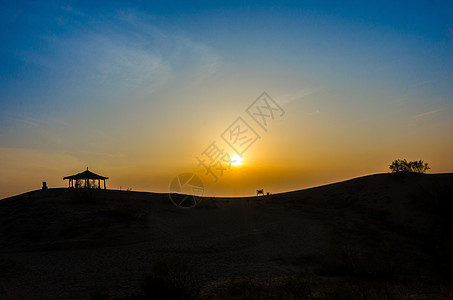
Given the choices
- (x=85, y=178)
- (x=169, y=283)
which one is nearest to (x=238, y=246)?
(x=169, y=283)

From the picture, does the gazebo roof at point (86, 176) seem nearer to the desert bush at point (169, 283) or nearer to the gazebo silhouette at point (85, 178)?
the gazebo silhouette at point (85, 178)

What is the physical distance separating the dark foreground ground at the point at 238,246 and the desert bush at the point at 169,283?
1.3 inches

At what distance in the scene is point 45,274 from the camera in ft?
45.3

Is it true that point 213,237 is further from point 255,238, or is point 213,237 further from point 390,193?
point 390,193

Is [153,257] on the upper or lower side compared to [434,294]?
upper

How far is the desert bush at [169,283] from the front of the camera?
998 centimetres

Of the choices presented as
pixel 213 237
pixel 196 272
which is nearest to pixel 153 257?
pixel 196 272

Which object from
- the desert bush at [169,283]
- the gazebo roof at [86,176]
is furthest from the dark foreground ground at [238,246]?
the gazebo roof at [86,176]

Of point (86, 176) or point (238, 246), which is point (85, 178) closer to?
point (86, 176)

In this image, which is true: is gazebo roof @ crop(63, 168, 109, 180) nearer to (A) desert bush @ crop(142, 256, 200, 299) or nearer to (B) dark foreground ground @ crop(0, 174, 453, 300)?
(B) dark foreground ground @ crop(0, 174, 453, 300)

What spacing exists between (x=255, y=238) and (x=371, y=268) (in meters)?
10.3

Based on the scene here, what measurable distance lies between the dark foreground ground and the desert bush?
0.11 ft

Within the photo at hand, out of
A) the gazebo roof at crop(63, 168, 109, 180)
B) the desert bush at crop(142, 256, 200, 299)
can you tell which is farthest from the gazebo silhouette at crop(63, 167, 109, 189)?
the desert bush at crop(142, 256, 200, 299)

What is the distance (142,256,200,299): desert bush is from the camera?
9.98 m
